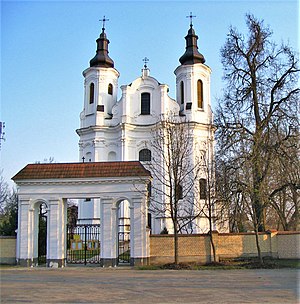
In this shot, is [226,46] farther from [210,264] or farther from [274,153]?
[210,264]

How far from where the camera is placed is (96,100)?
4500 centimetres

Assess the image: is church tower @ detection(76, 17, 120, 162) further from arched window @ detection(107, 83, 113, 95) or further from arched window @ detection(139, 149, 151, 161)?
arched window @ detection(139, 149, 151, 161)

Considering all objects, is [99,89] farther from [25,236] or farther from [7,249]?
[25,236]

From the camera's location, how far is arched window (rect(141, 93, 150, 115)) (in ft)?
147

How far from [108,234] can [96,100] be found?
81.8ft

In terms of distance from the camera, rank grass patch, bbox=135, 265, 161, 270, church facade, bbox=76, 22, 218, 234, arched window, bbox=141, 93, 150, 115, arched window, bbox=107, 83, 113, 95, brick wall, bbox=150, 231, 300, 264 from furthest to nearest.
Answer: arched window, bbox=107, 83, 113, 95 < arched window, bbox=141, 93, 150, 115 < church facade, bbox=76, 22, 218, 234 < brick wall, bbox=150, 231, 300, 264 < grass patch, bbox=135, 265, 161, 270

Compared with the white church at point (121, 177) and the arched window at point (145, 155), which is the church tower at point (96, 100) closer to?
the white church at point (121, 177)

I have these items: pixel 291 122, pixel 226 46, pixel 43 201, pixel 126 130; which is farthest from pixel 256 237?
pixel 126 130

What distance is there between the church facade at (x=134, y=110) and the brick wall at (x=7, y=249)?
18.8m

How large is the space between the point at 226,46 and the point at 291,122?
679 centimetres

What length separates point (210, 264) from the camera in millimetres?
21406

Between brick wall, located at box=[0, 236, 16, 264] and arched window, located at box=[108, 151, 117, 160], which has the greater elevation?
arched window, located at box=[108, 151, 117, 160]

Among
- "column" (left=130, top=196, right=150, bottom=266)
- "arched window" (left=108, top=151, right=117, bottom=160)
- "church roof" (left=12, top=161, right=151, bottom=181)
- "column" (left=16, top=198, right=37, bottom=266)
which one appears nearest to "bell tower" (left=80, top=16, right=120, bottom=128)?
"arched window" (left=108, top=151, right=117, bottom=160)

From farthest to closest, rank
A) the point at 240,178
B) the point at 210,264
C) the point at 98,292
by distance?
the point at 240,178, the point at 210,264, the point at 98,292
